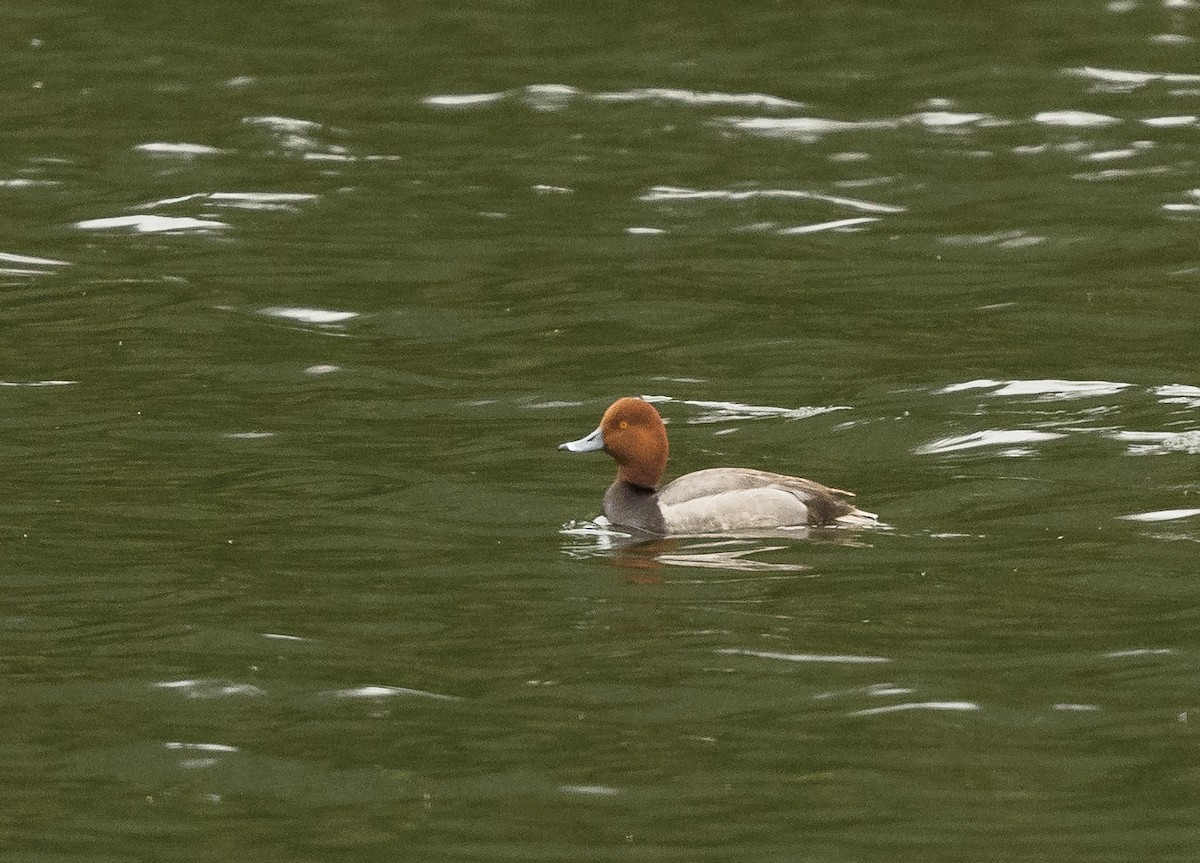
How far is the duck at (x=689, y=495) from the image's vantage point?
11922 millimetres

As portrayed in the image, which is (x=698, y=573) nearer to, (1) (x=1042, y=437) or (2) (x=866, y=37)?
(1) (x=1042, y=437)

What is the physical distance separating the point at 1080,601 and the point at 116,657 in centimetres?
410

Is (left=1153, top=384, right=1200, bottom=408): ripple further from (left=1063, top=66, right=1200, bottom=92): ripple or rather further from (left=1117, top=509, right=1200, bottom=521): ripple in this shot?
(left=1063, top=66, right=1200, bottom=92): ripple

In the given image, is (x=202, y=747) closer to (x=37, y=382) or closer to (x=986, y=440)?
(x=986, y=440)

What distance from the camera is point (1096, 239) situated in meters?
19.8

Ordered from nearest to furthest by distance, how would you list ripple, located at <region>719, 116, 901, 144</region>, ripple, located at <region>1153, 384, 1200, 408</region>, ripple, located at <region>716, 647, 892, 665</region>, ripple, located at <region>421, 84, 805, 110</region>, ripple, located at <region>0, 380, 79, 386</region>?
1. ripple, located at <region>716, 647, 892, 665</region>
2. ripple, located at <region>1153, 384, 1200, 408</region>
3. ripple, located at <region>0, 380, 79, 386</region>
4. ripple, located at <region>719, 116, 901, 144</region>
5. ripple, located at <region>421, 84, 805, 110</region>

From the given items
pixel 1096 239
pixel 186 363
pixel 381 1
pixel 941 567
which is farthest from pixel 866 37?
pixel 941 567

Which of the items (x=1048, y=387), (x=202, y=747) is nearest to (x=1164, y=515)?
(x=1048, y=387)

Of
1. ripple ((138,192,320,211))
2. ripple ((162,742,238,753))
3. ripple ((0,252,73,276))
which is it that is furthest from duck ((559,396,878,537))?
ripple ((138,192,320,211))

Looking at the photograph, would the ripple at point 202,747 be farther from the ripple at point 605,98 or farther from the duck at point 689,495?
the ripple at point 605,98

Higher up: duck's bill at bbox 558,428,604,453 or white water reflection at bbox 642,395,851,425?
duck's bill at bbox 558,428,604,453

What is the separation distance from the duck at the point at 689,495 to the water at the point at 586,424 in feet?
0.72

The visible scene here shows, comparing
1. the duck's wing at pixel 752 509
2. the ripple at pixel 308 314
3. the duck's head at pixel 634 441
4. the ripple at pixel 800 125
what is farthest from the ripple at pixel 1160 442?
the ripple at pixel 800 125

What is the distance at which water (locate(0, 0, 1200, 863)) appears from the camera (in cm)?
860
